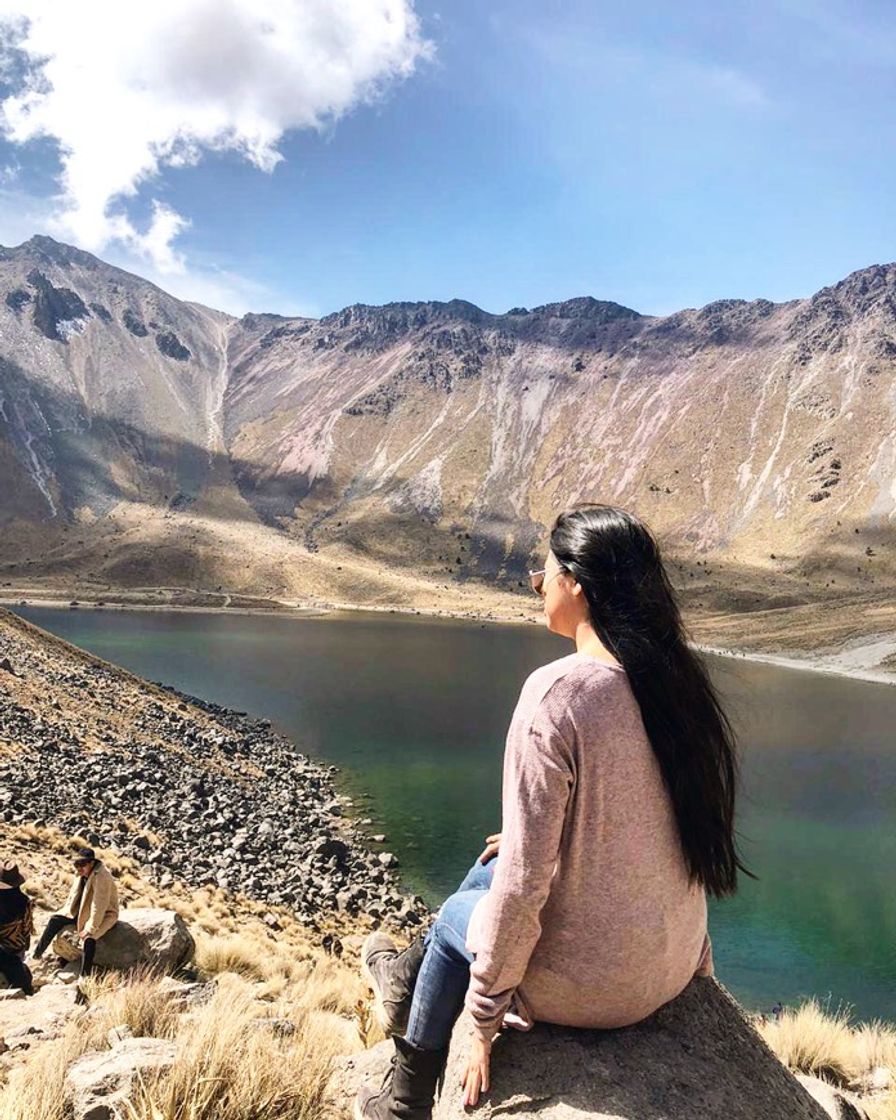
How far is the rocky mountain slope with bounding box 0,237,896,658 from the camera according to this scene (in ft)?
390

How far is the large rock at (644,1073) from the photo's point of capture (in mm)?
2852

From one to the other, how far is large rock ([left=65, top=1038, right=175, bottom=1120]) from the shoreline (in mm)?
71590

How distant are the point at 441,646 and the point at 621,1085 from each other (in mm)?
70222

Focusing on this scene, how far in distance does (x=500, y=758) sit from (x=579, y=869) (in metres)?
31.7

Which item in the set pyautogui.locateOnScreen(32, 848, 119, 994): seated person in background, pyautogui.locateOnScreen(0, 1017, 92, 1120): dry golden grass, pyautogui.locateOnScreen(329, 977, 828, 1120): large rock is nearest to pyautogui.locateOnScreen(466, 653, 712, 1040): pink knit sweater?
pyautogui.locateOnScreen(329, 977, 828, 1120): large rock

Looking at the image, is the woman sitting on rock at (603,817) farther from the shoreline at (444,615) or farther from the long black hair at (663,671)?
the shoreline at (444,615)

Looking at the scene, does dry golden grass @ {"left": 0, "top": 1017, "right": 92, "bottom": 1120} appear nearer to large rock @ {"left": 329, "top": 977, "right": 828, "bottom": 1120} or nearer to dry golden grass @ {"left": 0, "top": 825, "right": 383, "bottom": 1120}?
dry golden grass @ {"left": 0, "top": 825, "right": 383, "bottom": 1120}

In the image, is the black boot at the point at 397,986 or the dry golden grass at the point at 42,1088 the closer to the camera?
the dry golden grass at the point at 42,1088

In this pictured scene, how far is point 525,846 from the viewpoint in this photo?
107 inches

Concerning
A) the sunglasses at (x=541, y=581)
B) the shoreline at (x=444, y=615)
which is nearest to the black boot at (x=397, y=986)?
the sunglasses at (x=541, y=581)

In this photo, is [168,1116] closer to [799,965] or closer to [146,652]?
[799,965]

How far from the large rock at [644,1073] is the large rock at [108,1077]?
1494mm

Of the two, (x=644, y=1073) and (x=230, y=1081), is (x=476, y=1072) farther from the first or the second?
(x=230, y=1081)

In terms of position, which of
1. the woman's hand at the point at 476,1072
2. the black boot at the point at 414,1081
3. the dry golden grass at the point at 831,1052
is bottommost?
the dry golden grass at the point at 831,1052
